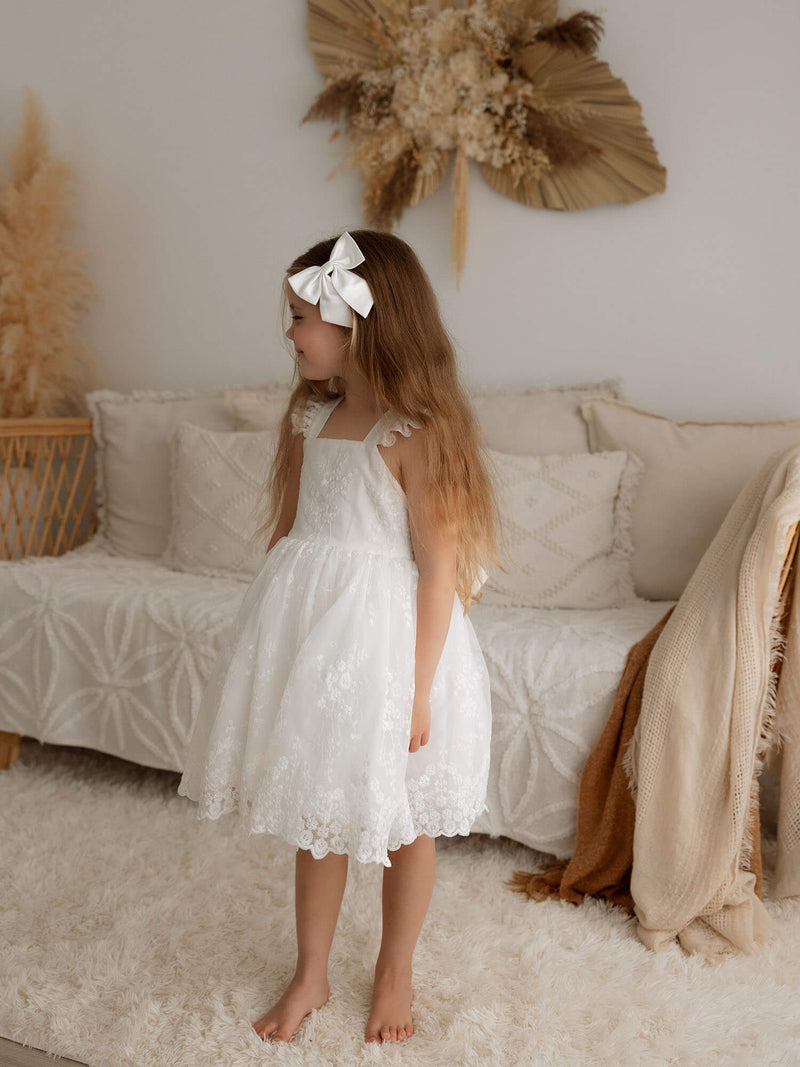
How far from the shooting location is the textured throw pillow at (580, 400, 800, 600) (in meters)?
1.98

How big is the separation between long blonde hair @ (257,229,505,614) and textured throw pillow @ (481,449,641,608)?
2.50ft

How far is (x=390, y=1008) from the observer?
1232 mm

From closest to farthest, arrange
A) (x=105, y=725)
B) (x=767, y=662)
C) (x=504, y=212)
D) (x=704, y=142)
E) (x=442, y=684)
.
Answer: (x=442, y=684)
(x=767, y=662)
(x=105, y=725)
(x=704, y=142)
(x=504, y=212)

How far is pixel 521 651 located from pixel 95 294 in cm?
182

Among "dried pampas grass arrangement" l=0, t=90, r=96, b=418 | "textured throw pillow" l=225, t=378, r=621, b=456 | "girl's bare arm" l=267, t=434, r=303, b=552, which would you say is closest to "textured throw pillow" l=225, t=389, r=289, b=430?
"textured throw pillow" l=225, t=378, r=621, b=456

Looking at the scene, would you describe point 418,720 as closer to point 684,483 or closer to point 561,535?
point 561,535

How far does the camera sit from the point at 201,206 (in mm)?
2680

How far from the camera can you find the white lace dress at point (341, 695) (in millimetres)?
1117

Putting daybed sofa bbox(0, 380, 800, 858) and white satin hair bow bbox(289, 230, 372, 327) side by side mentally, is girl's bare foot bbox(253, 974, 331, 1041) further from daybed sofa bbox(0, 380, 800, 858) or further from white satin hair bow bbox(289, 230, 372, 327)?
white satin hair bow bbox(289, 230, 372, 327)

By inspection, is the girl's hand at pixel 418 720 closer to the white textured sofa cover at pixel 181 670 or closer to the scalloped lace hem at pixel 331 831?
the scalloped lace hem at pixel 331 831

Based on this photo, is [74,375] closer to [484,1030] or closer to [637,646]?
[637,646]

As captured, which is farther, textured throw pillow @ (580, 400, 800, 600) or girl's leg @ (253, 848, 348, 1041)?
textured throw pillow @ (580, 400, 800, 600)

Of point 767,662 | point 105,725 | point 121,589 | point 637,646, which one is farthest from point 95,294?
point 767,662

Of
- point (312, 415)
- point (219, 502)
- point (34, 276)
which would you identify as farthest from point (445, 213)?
point (312, 415)
